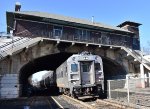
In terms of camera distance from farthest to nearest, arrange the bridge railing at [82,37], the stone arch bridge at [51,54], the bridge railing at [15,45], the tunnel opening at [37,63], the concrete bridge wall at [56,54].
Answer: the tunnel opening at [37,63] → the bridge railing at [82,37] → the concrete bridge wall at [56,54] → the stone arch bridge at [51,54] → the bridge railing at [15,45]

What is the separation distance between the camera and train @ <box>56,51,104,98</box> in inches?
858

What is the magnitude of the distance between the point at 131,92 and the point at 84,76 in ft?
19.7

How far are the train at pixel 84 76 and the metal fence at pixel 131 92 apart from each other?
89.8 inches

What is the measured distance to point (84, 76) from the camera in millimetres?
22281

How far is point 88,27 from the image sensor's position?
3703cm

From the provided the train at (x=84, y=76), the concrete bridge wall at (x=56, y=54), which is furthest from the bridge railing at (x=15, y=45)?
the train at (x=84, y=76)

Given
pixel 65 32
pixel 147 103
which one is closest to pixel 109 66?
pixel 65 32

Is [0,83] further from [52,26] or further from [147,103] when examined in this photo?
[147,103]

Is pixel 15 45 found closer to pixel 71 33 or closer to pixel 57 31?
pixel 57 31

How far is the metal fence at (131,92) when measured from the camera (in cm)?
1471

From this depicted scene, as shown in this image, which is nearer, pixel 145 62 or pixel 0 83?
pixel 0 83

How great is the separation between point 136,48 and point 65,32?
13.9 metres

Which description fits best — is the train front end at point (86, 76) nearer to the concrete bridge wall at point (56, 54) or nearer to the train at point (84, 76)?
the train at point (84, 76)

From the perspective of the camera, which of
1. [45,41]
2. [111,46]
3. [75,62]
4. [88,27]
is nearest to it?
[75,62]
